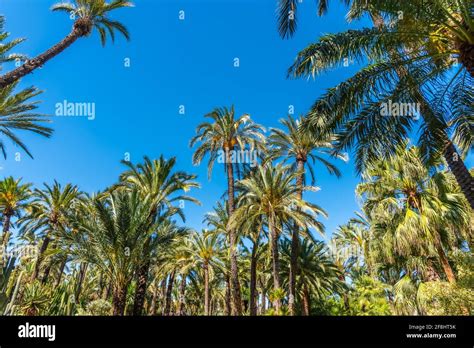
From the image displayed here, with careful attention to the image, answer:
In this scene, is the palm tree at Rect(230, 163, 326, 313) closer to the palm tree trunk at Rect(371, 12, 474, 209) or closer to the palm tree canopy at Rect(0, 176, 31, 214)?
the palm tree trunk at Rect(371, 12, 474, 209)

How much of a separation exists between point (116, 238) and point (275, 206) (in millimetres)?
9550

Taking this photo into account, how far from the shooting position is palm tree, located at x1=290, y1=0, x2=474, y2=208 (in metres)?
8.40

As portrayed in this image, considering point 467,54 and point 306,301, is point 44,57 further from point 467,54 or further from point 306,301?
point 306,301

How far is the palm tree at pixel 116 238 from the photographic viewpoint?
525 inches

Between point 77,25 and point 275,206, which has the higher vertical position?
point 77,25

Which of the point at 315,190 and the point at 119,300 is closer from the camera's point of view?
the point at 119,300

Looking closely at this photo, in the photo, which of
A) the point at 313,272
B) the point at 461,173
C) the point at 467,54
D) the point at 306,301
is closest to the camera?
the point at 467,54

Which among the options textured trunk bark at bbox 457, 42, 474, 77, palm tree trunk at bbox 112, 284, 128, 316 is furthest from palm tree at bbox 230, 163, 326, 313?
textured trunk bark at bbox 457, 42, 474, 77

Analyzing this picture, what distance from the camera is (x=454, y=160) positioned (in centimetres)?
875

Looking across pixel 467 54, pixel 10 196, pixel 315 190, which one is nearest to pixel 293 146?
pixel 315 190

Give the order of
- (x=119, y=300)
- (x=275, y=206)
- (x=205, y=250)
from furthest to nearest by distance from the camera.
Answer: (x=205, y=250), (x=275, y=206), (x=119, y=300)
